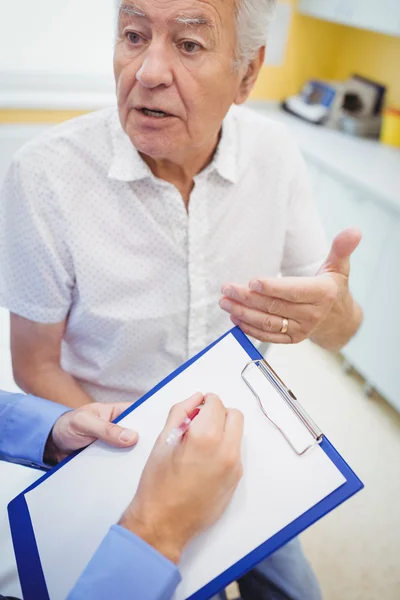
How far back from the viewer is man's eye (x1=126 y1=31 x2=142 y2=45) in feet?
2.66

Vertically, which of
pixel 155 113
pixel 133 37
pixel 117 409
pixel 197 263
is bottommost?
pixel 117 409

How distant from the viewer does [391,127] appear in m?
2.58

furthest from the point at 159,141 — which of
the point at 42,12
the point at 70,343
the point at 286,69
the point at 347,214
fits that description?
the point at 286,69

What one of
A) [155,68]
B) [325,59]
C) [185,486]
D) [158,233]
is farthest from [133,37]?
[325,59]

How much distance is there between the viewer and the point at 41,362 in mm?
939

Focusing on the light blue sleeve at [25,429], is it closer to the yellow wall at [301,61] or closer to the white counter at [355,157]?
the white counter at [355,157]

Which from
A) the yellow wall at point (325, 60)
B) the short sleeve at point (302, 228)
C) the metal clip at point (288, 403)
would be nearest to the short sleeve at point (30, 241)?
the metal clip at point (288, 403)

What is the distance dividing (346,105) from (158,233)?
2.31 meters

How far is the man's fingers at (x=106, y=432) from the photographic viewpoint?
2.05 ft

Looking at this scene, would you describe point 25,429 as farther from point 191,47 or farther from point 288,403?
point 191,47

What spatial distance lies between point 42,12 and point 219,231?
2264mm

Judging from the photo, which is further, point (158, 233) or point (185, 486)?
point (158, 233)

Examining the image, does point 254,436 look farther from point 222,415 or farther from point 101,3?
point 101,3

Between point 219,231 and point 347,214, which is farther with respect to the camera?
point 347,214
